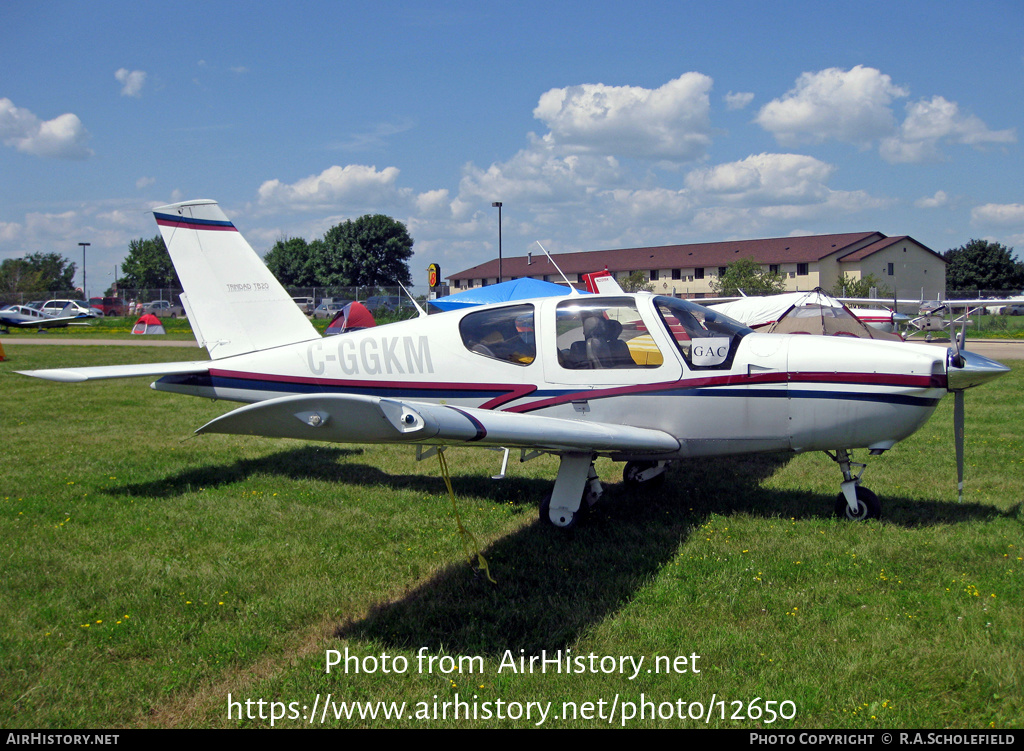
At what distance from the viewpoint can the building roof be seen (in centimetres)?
6121

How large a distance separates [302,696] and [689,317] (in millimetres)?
3992

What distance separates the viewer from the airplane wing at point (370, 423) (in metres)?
3.53

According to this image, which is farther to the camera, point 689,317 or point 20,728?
point 689,317

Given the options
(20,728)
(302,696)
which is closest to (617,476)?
(302,696)

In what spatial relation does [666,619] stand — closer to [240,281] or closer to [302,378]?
[302,378]

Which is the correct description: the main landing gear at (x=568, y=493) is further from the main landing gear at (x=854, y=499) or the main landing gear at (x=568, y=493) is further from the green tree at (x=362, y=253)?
the green tree at (x=362, y=253)

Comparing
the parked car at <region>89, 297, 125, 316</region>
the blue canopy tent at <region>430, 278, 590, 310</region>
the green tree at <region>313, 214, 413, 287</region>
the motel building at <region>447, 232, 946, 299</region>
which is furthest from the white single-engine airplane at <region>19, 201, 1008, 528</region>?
the green tree at <region>313, 214, 413, 287</region>

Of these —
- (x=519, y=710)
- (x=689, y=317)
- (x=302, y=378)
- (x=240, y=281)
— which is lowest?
(x=519, y=710)

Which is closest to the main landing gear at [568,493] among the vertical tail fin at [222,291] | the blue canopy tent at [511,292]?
the vertical tail fin at [222,291]

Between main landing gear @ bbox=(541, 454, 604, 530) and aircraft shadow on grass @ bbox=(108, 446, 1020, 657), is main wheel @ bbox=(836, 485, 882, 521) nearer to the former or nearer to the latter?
aircraft shadow on grass @ bbox=(108, 446, 1020, 657)

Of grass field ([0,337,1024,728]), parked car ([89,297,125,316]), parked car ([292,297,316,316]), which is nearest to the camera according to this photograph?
grass field ([0,337,1024,728])

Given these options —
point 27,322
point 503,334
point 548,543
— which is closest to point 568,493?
point 548,543

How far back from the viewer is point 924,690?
132 inches

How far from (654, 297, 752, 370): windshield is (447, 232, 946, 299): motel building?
5128 centimetres
